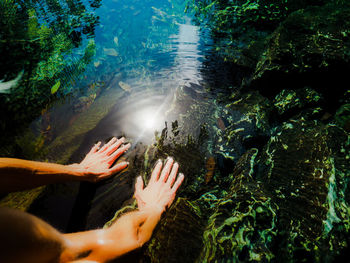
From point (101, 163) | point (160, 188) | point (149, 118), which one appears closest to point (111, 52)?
point (149, 118)

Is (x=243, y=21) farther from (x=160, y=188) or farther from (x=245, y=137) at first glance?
(x=160, y=188)

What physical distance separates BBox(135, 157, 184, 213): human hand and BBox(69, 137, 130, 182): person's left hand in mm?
540

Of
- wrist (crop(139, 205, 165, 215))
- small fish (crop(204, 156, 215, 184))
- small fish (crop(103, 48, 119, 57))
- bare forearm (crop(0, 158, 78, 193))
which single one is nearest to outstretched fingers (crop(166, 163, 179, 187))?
wrist (crop(139, 205, 165, 215))

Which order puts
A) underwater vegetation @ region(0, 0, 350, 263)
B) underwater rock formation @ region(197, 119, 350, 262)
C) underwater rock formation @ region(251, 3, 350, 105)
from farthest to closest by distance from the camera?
underwater rock formation @ region(251, 3, 350, 105)
underwater vegetation @ region(0, 0, 350, 263)
underwater rock formation @ region(197, 119, 350, 262)

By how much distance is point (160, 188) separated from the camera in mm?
2332

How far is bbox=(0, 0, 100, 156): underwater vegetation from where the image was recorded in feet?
10.8

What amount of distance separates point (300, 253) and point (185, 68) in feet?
15.9

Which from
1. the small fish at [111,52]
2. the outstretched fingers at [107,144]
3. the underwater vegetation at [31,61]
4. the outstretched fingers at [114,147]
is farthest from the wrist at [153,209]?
the small fish at [111,52]

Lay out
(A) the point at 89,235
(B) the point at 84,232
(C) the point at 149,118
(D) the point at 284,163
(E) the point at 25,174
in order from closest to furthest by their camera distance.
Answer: (A) the point at 89,235 → (B) the point at 84,232 → (E) the point at 25,174 → (D) the point at 284,163 → (C) the point at 149,118

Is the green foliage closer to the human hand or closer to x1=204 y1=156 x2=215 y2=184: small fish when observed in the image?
x1=204 y1=156 x2=215 y2=184: small fish

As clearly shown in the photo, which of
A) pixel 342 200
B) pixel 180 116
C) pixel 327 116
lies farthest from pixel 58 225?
pixel 327 116

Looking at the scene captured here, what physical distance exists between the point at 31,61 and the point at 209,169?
4974mm

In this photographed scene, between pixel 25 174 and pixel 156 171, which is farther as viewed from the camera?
pixel 156 171

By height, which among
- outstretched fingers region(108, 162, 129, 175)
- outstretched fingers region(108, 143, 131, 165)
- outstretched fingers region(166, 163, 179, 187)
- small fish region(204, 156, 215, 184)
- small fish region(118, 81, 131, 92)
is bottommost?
small fish region(204, 156, 215, 184)
